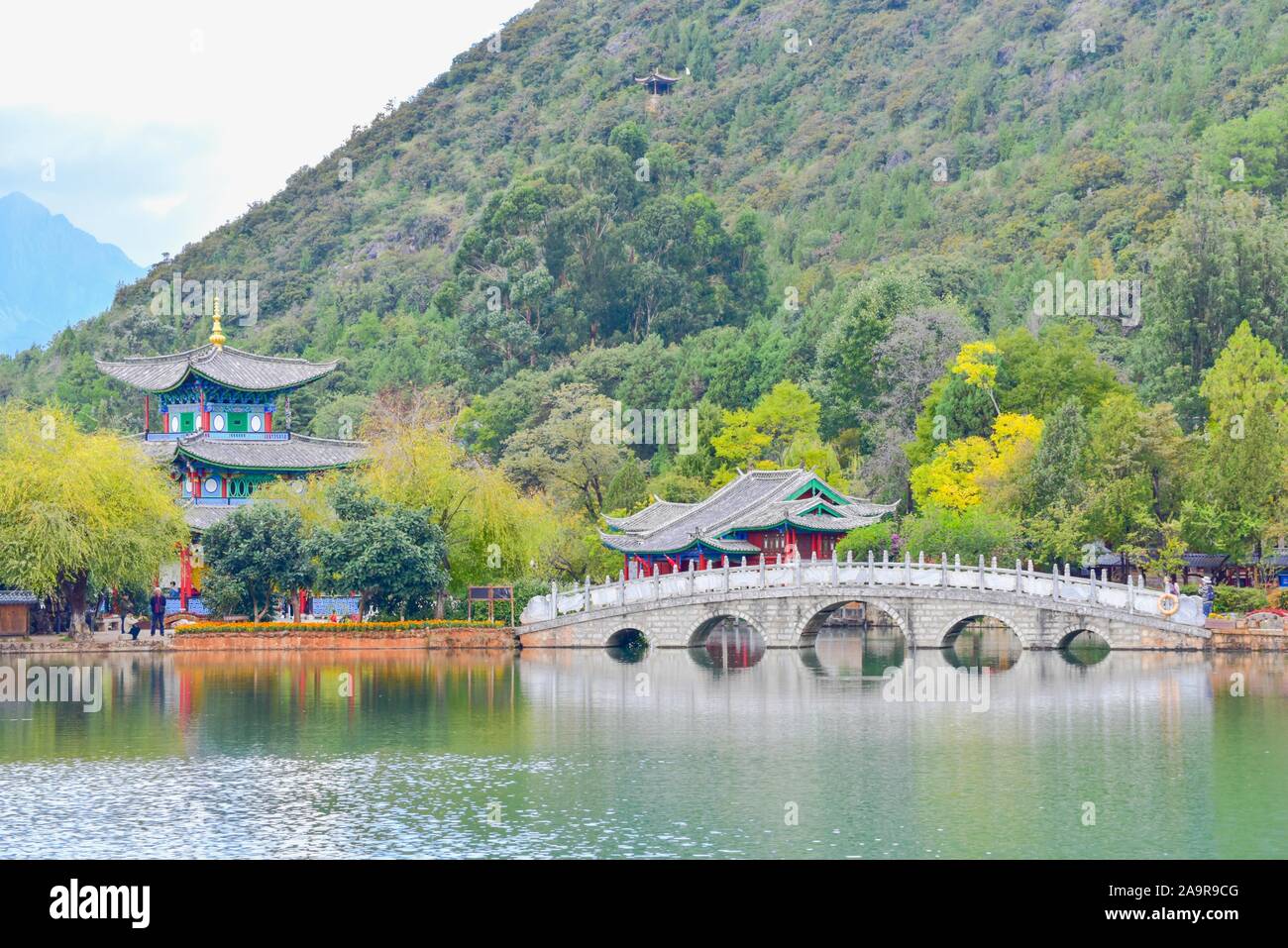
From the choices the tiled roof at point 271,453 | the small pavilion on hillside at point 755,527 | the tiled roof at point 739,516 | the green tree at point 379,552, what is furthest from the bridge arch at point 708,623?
the tiled roof at point 271,453

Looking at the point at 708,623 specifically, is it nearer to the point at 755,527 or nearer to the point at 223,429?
the point at 755,527

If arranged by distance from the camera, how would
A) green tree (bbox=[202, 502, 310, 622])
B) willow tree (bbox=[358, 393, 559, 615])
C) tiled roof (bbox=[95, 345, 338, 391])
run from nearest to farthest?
green tree (bbox=[202, 502, 310, 622]) → willow tree (bbox=[358, 393, 559, 615]) → tiled roof (bbox=[95, 345, 338, 391])

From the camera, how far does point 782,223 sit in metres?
108

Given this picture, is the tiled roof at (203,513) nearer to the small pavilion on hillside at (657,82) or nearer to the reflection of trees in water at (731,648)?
the reflection of trees in water at (731,648)

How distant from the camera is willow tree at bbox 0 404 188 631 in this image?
44.2 metres

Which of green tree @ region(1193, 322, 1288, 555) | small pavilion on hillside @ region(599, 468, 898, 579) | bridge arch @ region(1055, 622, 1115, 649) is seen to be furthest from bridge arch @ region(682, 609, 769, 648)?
green tree @ region(1193, 322, 1288, 555)

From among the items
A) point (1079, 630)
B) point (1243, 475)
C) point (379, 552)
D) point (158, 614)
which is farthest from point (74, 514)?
point (1243, 475)

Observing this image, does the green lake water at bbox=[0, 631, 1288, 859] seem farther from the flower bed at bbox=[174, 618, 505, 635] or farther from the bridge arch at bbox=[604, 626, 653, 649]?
the bridge arch at bbox=[604, 626, 653, 649]

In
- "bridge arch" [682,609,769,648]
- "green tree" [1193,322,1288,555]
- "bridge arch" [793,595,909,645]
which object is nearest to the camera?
"bridge arch" [793,595,909,645]

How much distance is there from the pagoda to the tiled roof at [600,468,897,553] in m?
9.75

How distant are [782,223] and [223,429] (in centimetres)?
5436
